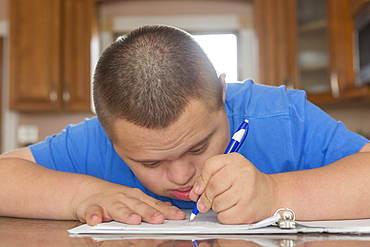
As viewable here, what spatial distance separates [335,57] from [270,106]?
2.28 meters

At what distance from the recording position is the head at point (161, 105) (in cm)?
81

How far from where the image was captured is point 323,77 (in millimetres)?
3305

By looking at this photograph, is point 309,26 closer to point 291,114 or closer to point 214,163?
point 291,114

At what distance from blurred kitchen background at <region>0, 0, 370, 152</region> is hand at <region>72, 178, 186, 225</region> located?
2212 millimetres

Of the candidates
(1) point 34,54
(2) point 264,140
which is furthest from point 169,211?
(1) point 34,54

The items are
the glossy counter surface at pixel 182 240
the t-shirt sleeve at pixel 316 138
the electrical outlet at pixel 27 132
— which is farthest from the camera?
the electrical outlet at pixel 27 132

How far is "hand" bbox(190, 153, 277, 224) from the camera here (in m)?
0.72

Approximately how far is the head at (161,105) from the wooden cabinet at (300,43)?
8.14ft

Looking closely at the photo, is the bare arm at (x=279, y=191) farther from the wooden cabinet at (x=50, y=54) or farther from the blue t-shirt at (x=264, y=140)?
the wooden cabinet at (x=50, y=54)

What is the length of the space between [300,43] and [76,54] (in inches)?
67.8

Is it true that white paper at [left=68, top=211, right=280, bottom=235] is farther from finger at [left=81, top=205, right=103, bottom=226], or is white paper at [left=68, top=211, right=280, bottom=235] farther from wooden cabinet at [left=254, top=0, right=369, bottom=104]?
wooden cabinet at [left=254, top=0, right=369, bottom=104]

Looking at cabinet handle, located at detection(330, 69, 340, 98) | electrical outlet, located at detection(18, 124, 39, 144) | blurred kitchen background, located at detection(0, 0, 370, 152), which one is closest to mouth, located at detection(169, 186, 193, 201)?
blurred kitchen background, located at detection(0, 0, 370, 152)

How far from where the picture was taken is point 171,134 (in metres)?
0.82

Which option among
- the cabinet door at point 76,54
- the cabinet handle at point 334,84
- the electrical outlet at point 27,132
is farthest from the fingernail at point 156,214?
the electrical outlet at point 27,132
